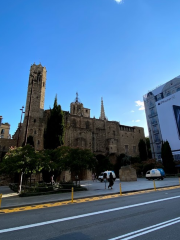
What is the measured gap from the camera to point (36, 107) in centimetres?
3928

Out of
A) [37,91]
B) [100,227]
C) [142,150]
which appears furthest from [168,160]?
[100,227]

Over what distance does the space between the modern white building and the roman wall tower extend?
102 feet

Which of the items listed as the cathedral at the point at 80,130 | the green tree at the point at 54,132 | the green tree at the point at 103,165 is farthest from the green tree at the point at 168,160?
the green tree at the point at 54,132

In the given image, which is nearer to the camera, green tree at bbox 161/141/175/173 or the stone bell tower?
green tree at bbox 161/141/175/173

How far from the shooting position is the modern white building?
40688 millimetres

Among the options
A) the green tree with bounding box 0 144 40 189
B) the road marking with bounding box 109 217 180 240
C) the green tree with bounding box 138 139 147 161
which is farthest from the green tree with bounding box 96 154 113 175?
the road marking with bounding box 109 217 180 240

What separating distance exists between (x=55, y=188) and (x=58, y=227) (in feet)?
36.2

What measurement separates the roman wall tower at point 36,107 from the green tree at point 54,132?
1085 cm

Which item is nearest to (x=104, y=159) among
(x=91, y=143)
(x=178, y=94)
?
(x=91, y=143)

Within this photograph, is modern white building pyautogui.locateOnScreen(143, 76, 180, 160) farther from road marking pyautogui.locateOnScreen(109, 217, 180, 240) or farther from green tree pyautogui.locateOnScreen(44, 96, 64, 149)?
road marking pyautogui.locateOnScreen(109, 217, 180, 240)

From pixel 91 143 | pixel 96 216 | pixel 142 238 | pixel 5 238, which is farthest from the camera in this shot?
pixel 91 143

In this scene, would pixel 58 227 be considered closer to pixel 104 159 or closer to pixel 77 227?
pixel 77 227

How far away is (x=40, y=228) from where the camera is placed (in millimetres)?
5148

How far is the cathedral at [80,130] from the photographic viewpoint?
3809 cm
